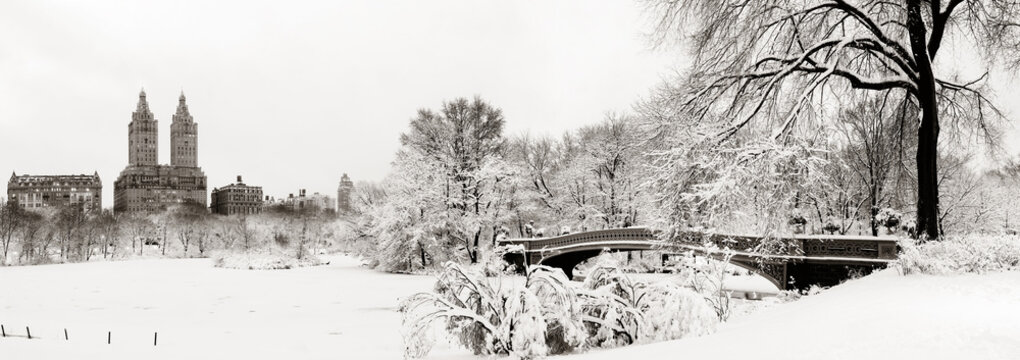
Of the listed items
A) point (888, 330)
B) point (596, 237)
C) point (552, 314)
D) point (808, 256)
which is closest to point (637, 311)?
point (552, 314)

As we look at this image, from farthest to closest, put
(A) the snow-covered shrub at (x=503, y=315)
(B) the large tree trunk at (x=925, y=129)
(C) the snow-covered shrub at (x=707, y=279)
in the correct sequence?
(B) the large tree trunk at (x=925, y=129) < (C) the snow-covered shrub at (x=707, y=279) < (A) the snow-covered shrub at (x=503, y=315)

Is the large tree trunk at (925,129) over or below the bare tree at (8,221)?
over

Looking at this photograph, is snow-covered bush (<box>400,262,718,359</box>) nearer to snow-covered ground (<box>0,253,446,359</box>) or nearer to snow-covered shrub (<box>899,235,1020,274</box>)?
snow-covered ground (<box>0,253,446,359</box>)

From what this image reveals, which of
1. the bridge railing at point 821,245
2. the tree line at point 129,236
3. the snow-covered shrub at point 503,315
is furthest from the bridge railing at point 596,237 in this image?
the tree line at point 129,236

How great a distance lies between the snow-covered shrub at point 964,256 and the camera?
10.2 m

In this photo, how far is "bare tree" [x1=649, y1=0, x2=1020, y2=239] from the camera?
43.4 feet

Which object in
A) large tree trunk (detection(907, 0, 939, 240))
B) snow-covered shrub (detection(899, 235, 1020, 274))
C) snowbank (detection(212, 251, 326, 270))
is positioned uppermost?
large tree trunk (detection(907, 0, 939, 240))

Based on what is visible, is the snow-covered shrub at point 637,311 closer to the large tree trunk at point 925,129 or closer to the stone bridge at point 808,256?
the stone bridge at point 808,256

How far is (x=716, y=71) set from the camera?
560 inches

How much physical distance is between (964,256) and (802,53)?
193 inches

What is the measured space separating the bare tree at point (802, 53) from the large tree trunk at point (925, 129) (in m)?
0.02

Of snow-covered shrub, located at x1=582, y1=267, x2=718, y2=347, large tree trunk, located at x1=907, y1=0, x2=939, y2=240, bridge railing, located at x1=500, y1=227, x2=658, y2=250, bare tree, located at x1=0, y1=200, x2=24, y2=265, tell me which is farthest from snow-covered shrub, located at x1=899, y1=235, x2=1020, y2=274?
bare tree, located at x1=0, y1=200, x2=24, y2=265

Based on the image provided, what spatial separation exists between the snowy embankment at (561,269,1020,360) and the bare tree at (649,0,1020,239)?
4874 millimetres

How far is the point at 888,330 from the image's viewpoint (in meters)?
6.25
